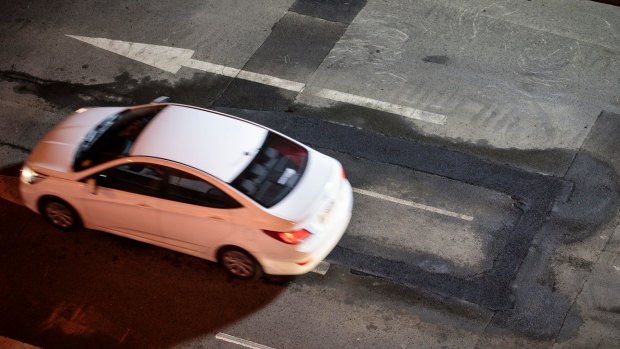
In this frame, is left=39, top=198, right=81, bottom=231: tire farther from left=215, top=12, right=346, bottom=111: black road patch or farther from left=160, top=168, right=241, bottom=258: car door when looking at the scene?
left=215, top=12, right=346, bottom=111: black road patch

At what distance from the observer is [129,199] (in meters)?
8.16

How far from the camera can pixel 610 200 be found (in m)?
9.58

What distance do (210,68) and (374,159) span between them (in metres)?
3.63

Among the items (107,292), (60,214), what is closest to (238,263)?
(107,292)

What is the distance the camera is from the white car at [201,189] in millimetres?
7801

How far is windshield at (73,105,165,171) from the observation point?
8.37 meters

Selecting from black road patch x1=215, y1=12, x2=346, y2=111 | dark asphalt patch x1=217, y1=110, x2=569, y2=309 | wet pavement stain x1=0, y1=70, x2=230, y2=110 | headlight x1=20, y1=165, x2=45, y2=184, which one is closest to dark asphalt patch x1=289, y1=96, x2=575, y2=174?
dark asphalt patch x1=217, y1=110, x2=569, y2=309

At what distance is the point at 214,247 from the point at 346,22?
626 centimetres

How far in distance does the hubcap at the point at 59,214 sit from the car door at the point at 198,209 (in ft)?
4.86

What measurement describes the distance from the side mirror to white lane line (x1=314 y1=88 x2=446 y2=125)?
4365 mm

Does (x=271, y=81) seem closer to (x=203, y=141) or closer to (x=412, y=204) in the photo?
(x=412, y=204)

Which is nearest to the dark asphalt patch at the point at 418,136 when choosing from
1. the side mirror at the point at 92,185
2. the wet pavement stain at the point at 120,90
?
the wet pavement stain at the point at 120,90

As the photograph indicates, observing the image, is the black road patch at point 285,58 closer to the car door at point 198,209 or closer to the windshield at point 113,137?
the windshield at point 113,137

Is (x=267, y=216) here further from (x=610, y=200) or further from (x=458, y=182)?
(x=610, y=200)
